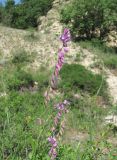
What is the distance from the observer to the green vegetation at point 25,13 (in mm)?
53156

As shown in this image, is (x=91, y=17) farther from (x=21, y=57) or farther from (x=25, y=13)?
(x=25, y=13)

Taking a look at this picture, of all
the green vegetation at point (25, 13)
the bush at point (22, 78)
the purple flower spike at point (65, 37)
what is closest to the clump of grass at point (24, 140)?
the purple flower spike at point (65, 37)

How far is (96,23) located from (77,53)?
37.7ft

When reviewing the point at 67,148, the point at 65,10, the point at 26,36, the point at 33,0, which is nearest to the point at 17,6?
the point at 33,0

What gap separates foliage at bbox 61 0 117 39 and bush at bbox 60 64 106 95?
1383cm

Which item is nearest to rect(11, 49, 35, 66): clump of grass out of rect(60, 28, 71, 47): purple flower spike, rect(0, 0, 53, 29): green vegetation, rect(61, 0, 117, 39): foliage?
rect(61, 0, 117, 39): foliage

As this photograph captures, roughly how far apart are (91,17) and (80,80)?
16652 mm

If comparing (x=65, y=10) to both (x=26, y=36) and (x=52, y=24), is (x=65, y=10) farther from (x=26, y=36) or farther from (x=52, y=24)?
(x=26, y=36)

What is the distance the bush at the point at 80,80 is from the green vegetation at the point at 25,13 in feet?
88.3

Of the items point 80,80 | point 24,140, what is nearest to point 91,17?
point 80,80

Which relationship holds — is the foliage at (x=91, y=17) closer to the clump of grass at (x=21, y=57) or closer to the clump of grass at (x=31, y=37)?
the clump of grass at (x=31, y=37)

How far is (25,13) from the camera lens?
5541 centimetres

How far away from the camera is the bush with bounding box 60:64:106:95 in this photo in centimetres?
2416

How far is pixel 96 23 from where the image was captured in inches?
1604
